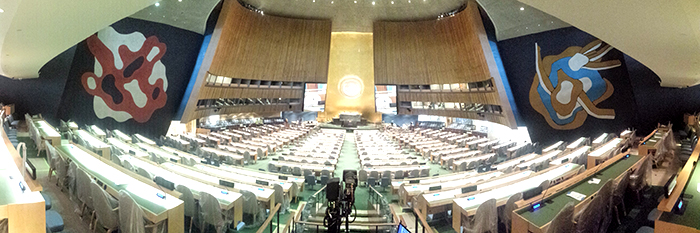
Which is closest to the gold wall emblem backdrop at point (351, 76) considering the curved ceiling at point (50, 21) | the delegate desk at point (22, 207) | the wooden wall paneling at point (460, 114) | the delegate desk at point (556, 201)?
the wooden wall paneling at point (460, 114)

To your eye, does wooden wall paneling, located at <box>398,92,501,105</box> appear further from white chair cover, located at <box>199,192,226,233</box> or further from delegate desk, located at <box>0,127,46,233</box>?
delegate desk, located at <box>0,127,46,233</box>

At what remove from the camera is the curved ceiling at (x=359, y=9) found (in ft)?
74.3

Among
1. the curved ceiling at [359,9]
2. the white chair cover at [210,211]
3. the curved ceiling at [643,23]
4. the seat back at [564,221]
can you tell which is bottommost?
the white chair cover at [210,211]

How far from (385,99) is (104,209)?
29.7m

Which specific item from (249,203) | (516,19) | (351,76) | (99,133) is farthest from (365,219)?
(351,76)

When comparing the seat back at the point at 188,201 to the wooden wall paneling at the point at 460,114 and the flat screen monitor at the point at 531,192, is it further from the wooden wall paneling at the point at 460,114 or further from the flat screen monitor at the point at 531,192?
the wooden wall paneling at the point at 460,114

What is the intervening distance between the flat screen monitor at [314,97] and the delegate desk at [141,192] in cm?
2614

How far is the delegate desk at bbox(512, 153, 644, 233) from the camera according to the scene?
3.72 metres

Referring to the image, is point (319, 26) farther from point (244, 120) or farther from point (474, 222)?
point (474, 222)

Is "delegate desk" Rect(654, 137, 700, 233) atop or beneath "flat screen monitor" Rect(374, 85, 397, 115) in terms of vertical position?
beneath

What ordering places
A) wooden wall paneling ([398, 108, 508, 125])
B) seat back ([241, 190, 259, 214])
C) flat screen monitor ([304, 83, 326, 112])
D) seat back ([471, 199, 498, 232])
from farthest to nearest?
flat screen monitor ([304, 83, 326, 112]) → wooden wall paneling ([398, 108, 508, 125]) → seat back ([241, 190, 259, 214]) → seat back ([471, 199, 498, 232])

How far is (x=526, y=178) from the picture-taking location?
263 inches

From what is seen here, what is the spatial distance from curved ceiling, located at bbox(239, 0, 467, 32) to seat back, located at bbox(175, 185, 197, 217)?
65.2 feet

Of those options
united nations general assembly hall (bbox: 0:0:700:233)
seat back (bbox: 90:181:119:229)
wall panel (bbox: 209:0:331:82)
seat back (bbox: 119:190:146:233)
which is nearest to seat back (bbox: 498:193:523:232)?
united nations general assembly hall (bbox: 0:0:700:233)
